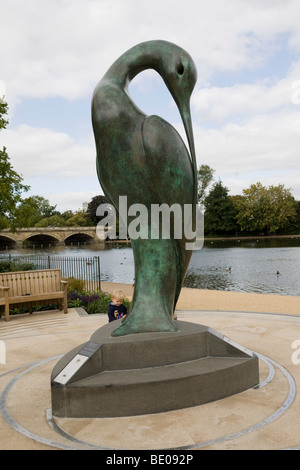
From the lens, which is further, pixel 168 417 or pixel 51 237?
pixel 51 237

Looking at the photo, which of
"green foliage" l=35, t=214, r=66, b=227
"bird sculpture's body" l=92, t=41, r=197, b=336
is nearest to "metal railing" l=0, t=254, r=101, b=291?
"bird sculpture's body" l=92, t=41, r=197, b=336

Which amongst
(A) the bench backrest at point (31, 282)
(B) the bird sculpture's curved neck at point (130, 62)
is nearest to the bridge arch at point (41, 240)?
(A) the bench backrest at point (31, 282)

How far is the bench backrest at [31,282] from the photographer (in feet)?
31.7

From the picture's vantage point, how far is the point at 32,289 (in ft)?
32.3

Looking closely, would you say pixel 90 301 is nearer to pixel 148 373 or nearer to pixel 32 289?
pixel 32 289

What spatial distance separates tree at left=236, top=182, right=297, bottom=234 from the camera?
Result: 64188mm

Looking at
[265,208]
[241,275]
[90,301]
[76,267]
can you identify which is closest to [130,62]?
[90,301]

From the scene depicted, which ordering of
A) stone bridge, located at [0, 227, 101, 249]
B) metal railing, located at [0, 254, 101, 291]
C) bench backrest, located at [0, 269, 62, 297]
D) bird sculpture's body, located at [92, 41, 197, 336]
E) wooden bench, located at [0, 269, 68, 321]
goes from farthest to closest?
stone bridge, located at [0, 227, 101, 249] → metal railing, located at [0, 254, 101, 291] → bench backrest, located at [0, 269, 62, 297] → wooden bench, located at [0, 269, 68, 321] → bird sculpture's body, located at [92, 41, 197, 336]

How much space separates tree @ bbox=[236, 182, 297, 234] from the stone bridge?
88.7 feet

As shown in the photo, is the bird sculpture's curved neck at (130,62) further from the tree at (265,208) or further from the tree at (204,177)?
the tree at (204,177)

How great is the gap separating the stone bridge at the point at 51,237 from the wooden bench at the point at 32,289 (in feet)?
197

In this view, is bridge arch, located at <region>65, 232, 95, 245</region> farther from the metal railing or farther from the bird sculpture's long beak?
the bird sculpture's long beak

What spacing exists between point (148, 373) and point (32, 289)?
6149 millimetres
